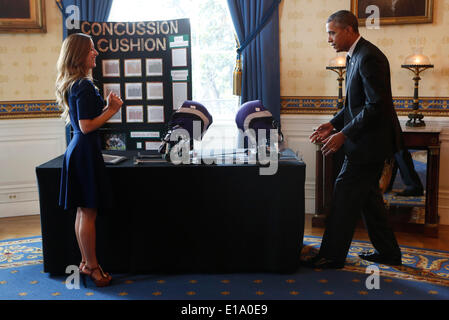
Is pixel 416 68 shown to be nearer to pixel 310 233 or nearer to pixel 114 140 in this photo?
pixel 310 233

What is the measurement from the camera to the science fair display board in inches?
176

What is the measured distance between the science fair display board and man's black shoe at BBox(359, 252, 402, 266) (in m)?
2.06

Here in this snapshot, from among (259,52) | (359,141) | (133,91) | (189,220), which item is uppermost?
(259,52)

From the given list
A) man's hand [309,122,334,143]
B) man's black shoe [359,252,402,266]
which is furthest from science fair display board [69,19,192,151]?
man's black shoe [359,252,402,266]

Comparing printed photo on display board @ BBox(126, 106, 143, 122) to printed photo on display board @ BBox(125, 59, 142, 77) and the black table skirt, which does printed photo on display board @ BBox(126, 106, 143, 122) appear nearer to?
printed photo on display board @ BBox(125, 59, 142, 77)

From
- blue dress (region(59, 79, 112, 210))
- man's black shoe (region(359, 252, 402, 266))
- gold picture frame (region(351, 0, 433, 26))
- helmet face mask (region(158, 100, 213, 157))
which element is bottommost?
man's black shoe (region(359, 252, 402, 266))

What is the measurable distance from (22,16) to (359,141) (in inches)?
139

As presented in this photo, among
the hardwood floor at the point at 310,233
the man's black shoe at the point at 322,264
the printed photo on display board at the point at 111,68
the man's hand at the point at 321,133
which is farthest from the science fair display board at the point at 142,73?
the man's black shoe at the point at 322,264

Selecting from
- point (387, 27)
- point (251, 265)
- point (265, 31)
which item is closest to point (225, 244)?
point (251, 265)

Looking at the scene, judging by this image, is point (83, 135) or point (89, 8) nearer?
point (83, 135)

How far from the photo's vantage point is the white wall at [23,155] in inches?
A: 199

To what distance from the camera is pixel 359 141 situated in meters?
3.22

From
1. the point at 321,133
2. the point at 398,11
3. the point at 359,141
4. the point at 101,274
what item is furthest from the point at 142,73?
the point at 398,11
